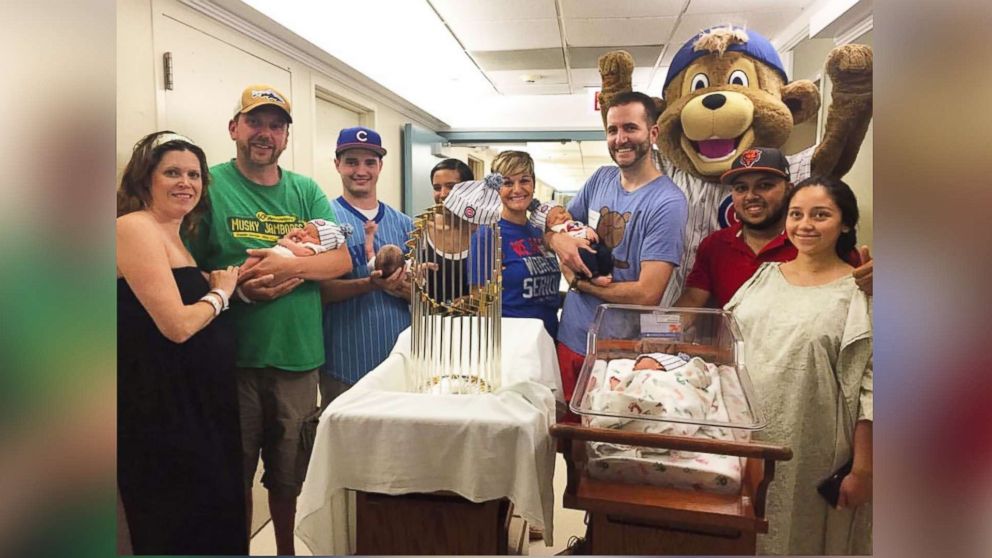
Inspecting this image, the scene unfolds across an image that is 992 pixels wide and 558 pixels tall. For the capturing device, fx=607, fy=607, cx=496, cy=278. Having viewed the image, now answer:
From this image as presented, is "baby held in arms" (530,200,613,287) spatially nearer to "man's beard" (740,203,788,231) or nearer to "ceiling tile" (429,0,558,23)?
"man's beard" (740,203,788,231)

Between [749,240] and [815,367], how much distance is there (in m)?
0.33

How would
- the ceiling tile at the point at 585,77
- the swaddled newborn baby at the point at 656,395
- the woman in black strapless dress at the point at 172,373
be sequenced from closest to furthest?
the swaddled newborn baby at the point at 656,395
the woman in black strapless dress at the point at 172,373
the ceiling tile at the point at 585,77

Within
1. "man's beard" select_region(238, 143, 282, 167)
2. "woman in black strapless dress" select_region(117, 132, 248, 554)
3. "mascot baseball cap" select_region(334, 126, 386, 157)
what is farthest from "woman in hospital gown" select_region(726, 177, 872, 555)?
"woman in black strapless dress" select_region(117, 132, 248, 554)

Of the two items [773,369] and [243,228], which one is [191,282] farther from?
Result: [773,369]

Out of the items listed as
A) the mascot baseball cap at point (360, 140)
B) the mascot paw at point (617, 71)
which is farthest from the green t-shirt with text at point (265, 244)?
the mascot paw at point (617, 71)

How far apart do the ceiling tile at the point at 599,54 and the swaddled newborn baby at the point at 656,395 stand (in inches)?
28.5

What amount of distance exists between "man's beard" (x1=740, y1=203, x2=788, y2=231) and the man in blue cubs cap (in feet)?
2.71

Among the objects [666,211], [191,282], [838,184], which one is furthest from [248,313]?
[838,184]

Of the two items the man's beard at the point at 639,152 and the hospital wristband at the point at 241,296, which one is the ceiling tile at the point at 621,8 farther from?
the hospital wristband at the point at 241,296

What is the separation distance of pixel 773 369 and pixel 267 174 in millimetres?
1292

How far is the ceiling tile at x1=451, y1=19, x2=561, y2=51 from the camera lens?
153 centimetres

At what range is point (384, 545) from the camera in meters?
1.42

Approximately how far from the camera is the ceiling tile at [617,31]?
146 cm

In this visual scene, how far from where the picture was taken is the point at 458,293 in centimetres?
149
